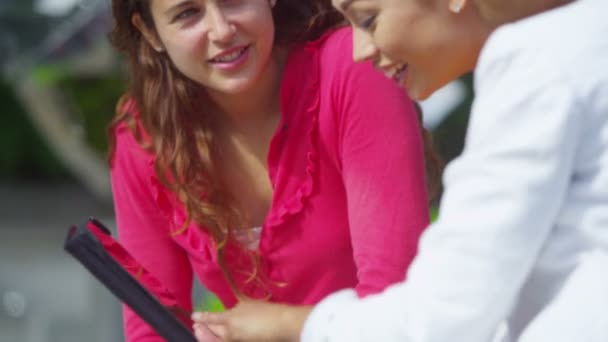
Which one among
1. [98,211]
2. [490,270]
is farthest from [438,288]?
[98,211]

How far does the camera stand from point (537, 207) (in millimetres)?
1643

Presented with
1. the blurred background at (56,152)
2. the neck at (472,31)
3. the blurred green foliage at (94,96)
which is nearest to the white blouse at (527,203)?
the neck at (472,31)

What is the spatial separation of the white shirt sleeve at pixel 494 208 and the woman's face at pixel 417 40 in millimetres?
129

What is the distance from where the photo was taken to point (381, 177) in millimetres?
2311

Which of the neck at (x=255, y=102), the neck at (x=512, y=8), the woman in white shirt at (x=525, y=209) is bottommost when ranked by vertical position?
the neck at (x=255, y=102)

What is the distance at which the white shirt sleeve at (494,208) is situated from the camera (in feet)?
5.36

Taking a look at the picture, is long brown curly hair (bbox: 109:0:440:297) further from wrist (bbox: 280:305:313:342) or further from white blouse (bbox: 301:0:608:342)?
white blouse (bbox: 301:0:608:342)

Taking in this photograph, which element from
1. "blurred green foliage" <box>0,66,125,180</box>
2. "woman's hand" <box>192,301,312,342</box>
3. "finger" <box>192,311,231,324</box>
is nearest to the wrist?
"woman's hand" <box>192,301,312,342</box>

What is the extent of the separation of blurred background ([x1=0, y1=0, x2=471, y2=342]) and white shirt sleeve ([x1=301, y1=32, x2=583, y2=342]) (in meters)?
4.28

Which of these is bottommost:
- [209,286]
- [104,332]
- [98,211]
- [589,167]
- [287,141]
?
[98,211]

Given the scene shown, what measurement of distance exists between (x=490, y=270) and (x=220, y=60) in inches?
36.6

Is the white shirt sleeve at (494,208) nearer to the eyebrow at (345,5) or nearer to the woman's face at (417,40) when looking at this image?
the woman's face at (417,40)

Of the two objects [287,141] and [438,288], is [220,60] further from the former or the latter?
[438,288]

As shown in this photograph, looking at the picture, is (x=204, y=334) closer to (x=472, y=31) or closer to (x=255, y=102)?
(x=255, y=102)
